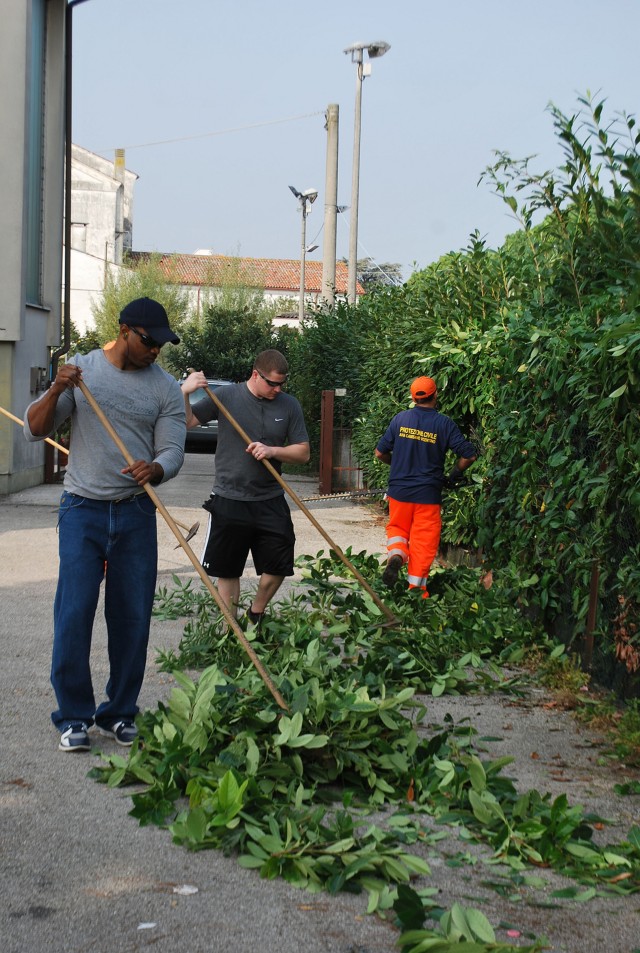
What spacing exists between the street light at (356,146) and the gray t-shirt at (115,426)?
17916 mm

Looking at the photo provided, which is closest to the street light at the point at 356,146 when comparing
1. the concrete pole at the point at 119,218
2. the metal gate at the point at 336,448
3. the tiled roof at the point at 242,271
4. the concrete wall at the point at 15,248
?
the metal gate at the point at 336,448

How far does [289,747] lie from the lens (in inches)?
184

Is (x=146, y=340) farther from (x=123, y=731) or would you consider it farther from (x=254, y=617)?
(x=254, y=617)

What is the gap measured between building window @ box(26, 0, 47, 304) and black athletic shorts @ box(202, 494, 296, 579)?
37.6 feet

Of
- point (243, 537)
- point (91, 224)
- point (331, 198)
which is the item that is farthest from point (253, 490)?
point (91, 224)

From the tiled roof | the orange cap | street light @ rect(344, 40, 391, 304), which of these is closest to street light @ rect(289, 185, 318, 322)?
the tiled roof

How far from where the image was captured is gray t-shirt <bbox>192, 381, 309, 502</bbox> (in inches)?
285

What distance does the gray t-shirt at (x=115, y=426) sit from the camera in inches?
→ 211

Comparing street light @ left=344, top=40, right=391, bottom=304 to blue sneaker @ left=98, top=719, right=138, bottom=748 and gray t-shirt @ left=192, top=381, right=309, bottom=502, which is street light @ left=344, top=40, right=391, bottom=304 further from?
blue sneaker @ left=98, top=719, right=138, bottom=748

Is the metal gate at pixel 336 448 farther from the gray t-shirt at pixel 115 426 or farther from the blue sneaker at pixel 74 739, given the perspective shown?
the blue sneaker at pixel 74 739

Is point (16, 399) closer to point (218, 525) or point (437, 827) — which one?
point (218, 525)

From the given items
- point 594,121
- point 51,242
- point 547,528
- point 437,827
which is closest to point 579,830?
point 437,827

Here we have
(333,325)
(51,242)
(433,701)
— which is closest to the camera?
(433,701)

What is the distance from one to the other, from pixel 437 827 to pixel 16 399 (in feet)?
43.6
